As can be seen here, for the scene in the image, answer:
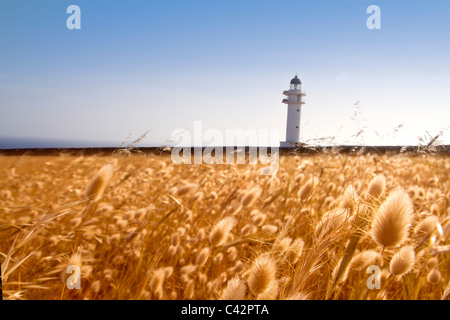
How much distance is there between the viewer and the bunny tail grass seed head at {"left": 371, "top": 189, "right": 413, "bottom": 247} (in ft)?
1.65

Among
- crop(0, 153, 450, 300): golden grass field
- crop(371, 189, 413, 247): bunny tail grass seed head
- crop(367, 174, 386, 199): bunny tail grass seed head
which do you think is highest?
crop(367, 174, 386, 199): bunny tail grass seed head

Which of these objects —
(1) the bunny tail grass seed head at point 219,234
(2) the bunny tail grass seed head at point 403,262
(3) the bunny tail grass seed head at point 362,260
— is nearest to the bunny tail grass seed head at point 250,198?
(1) the bunny tail grass seed head at point 219,234

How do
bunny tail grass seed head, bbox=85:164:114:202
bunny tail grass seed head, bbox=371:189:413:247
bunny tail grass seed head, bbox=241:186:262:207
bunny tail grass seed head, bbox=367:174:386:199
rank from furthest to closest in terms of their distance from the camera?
bunny tail grass seed head, bbox=241:186:262:207
bunny tail grass seed head, bbox=85:164:114:202
bunny tail grass seed head, bbox=367:174:386:199
bunny tail grass seed head, bbox=371:189:413:247

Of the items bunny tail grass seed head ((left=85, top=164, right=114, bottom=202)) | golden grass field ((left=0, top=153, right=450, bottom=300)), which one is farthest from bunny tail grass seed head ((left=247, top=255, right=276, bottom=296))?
bunny tail grass seed head ((left=85, top=164, right=114, bottom=202))

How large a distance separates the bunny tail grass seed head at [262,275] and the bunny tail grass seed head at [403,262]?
269 millimetres

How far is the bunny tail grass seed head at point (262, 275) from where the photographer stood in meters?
0.55

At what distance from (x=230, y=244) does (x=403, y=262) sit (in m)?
0.38

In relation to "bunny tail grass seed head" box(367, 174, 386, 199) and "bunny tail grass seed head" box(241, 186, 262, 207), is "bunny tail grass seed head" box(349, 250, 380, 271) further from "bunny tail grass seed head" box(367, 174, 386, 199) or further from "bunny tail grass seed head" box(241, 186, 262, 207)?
"bunny tail grass seed head" box(241, 186, 262, 207)

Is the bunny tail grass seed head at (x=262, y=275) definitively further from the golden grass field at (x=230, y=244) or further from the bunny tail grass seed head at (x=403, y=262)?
the bunny tail grass seed head at (x=403, y=262)

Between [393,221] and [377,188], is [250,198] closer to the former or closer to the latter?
[377,188]

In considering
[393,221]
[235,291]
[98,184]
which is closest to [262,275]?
[235,291]

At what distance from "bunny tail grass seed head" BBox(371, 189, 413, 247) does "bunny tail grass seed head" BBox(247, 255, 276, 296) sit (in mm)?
204

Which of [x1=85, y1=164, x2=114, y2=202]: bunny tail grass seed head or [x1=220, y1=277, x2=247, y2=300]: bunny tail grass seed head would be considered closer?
[x1=220, y1=277, x2=247, y2=300]: bunny tail grass seed head

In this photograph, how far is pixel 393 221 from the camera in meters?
0.51
